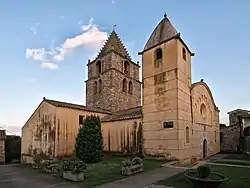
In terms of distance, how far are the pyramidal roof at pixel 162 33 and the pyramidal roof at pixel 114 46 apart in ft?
40.8

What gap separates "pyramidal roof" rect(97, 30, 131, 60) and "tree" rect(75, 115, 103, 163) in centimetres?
1747

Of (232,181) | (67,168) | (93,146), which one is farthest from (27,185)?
(232,181)

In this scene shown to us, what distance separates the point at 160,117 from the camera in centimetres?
1886

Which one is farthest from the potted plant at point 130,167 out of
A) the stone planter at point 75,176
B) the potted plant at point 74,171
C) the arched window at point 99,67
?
the arched window at point 99,67

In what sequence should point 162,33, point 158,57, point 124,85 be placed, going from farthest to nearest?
point 124,85 < point 162,33 < point 158,57

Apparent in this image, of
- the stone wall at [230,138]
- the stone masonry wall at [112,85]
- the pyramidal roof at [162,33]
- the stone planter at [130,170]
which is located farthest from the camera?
the stone masonry wall at [112,85]

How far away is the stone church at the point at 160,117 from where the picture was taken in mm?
18250

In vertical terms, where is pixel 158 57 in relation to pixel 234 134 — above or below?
above

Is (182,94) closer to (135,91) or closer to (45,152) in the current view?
(45,152)

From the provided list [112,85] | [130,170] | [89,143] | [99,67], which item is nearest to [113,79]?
[112,85]

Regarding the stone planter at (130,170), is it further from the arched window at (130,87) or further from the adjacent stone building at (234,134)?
the arched window at (130,87)

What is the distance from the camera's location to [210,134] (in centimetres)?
2436

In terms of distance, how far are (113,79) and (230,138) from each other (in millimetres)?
16619

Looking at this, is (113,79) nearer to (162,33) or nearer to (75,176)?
(162,33)
